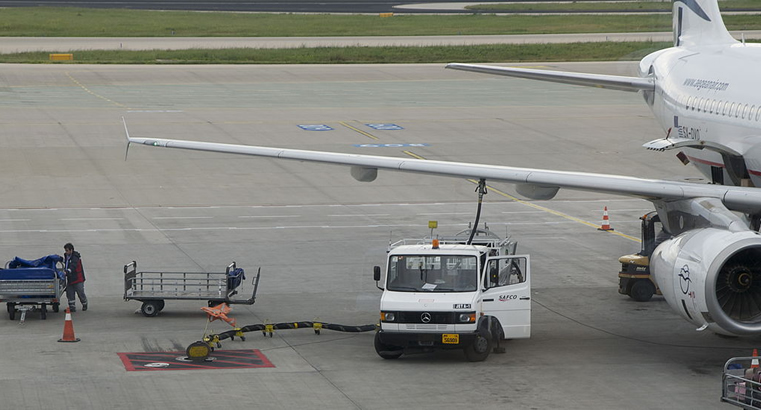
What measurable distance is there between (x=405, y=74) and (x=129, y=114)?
26.5m

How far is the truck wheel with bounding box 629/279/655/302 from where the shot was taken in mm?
26906

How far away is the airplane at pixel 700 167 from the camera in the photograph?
20.6 m

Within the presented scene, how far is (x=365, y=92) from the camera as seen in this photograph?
232ft

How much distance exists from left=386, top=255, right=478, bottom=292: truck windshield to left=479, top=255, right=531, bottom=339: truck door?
13.0 inches

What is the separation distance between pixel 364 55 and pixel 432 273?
227 ft

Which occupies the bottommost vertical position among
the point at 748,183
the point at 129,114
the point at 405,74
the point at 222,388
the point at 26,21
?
the point at 222,388

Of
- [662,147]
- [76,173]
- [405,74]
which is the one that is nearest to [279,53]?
[405,74]

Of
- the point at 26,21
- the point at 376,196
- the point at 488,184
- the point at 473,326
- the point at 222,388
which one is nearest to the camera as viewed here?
the point at 222,388

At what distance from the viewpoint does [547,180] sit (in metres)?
23.2

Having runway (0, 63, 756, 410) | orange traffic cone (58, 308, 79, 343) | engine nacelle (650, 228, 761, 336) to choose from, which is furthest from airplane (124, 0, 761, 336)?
orange traffic cone (58, 308, 79, 343)

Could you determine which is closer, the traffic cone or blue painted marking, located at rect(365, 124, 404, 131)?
the traffic cone

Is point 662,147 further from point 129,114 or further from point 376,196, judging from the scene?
point 129,114

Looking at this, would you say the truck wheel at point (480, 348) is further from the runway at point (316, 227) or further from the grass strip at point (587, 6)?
the grass strip at point (587, 6)

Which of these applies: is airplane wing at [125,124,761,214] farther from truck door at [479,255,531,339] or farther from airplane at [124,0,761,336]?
truck door at [479,255,531,339]
